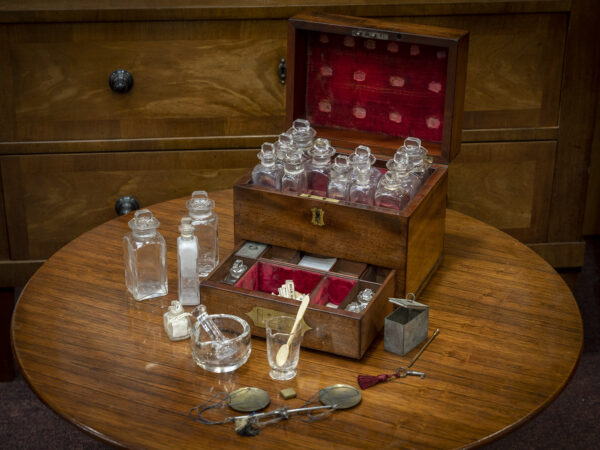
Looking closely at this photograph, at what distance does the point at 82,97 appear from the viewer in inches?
104

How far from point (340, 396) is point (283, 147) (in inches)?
22.5

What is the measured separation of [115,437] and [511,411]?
0.65 m

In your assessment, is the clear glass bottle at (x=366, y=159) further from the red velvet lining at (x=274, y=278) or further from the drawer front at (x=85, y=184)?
the drawer front at (x=85, y=184)

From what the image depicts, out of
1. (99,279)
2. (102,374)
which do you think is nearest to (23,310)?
(99,279)

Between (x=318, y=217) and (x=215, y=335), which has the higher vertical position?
(x=318, y=217)

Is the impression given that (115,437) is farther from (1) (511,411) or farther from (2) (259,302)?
(1) (511,411)

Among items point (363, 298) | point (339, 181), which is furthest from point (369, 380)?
point (339, 181)

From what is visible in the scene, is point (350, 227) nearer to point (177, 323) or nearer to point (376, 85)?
point (177, 323)

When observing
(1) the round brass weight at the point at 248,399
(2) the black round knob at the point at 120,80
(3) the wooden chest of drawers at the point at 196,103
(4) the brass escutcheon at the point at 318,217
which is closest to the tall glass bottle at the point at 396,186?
(4) the brass escutcheon at the point at 318,217

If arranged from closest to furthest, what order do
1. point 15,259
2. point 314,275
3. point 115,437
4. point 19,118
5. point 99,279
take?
point 115,437, point 314,275, point 99,279, point 19,118, point 15,259

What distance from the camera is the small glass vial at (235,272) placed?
5.76 feet

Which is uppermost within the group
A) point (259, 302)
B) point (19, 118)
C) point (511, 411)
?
point (19, 118)

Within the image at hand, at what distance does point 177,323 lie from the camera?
1.67m

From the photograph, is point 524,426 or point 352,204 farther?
point 524,426
